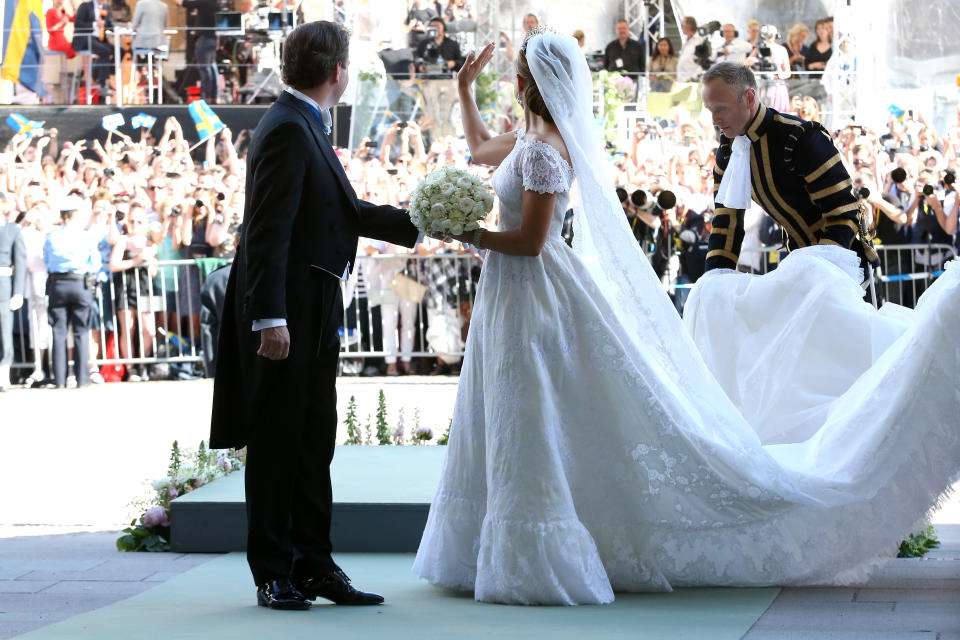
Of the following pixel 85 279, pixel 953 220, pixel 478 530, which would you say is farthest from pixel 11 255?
pixel 478 530

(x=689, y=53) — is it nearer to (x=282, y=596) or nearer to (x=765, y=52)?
(x=765, y=52)

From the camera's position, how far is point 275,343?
13.9 feet

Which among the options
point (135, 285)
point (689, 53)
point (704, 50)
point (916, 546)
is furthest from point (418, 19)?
point (916, 546)

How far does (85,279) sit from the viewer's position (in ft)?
45.3

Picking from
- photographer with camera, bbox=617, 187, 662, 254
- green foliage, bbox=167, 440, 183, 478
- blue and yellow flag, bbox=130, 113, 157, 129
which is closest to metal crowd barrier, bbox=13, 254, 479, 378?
photographer with camera, bbox=617, 187, 662, 254

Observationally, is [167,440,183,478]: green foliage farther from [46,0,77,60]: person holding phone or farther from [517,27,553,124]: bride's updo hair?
[46,0,77,60]: person holding phone

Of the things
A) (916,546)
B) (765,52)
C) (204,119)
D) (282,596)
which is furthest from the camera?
(765,52)

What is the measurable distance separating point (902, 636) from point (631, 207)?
30.2ft

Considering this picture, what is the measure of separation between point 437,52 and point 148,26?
430 cm

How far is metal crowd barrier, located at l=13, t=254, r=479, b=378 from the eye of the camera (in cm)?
1402

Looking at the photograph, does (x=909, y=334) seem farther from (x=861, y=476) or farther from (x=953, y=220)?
(x=953, y=220)

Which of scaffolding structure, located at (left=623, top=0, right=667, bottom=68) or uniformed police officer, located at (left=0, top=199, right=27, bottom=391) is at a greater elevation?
scaffolding structure, located at (left=623, top=0, right=667, bottom=68)

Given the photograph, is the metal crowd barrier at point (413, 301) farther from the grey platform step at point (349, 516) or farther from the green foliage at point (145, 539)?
the green foliage at point (145, 539)

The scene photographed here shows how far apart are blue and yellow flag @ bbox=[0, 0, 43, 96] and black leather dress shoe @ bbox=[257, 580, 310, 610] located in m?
17.9
